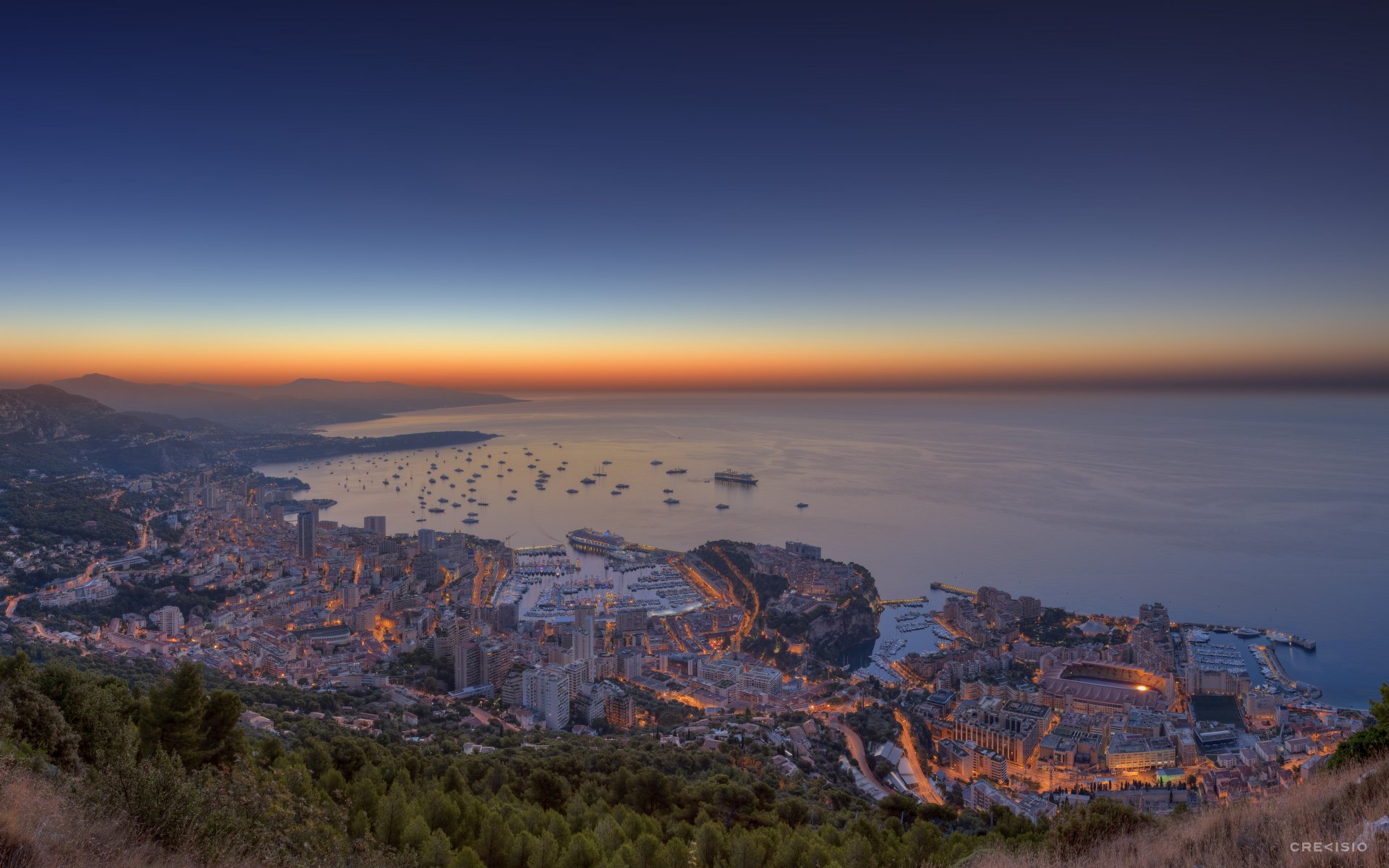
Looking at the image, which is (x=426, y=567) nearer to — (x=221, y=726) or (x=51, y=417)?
(x=221, y=726)

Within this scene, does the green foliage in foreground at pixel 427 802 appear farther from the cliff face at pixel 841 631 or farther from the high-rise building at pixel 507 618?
the high-rise building at pixel 507 618

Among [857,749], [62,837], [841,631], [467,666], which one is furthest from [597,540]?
[62,837]

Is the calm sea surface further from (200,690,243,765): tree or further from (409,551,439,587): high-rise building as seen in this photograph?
(200,690,243,765): tree

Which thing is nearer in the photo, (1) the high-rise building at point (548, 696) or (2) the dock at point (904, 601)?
(1) the high-rise building at point (548, 696)

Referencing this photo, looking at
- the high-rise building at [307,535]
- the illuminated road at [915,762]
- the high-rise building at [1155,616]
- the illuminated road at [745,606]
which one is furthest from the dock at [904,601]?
the high-rise building at [307,535]

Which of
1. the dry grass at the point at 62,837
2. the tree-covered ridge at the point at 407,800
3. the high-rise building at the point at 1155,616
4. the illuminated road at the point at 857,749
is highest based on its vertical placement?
the dry grass at the point at 62,837

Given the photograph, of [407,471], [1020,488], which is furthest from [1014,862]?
[407,471]
